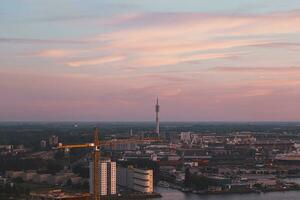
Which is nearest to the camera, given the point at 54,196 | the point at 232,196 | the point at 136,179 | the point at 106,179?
the point at 54,196

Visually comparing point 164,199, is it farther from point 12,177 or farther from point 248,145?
point 248,145

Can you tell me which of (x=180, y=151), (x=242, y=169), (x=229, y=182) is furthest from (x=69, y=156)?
(x=229, y=182)

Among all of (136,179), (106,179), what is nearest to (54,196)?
(106,179)

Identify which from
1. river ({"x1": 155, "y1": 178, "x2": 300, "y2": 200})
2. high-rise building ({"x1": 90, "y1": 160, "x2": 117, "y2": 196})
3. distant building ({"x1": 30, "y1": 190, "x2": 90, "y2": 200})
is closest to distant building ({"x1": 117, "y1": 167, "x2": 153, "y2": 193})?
river ({"x1": 155, "y1": 178, "x2": 300, "y2": 200})

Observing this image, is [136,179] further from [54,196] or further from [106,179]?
[54,196]

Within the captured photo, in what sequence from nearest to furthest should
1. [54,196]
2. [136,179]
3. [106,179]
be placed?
[54,196] < [106,179] < [136,179]

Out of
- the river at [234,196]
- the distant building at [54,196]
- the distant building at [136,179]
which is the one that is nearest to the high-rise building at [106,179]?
the distant building at [136,179]

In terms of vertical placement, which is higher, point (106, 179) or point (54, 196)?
point (106, 179)

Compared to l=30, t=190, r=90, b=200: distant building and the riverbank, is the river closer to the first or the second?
the riverbank
